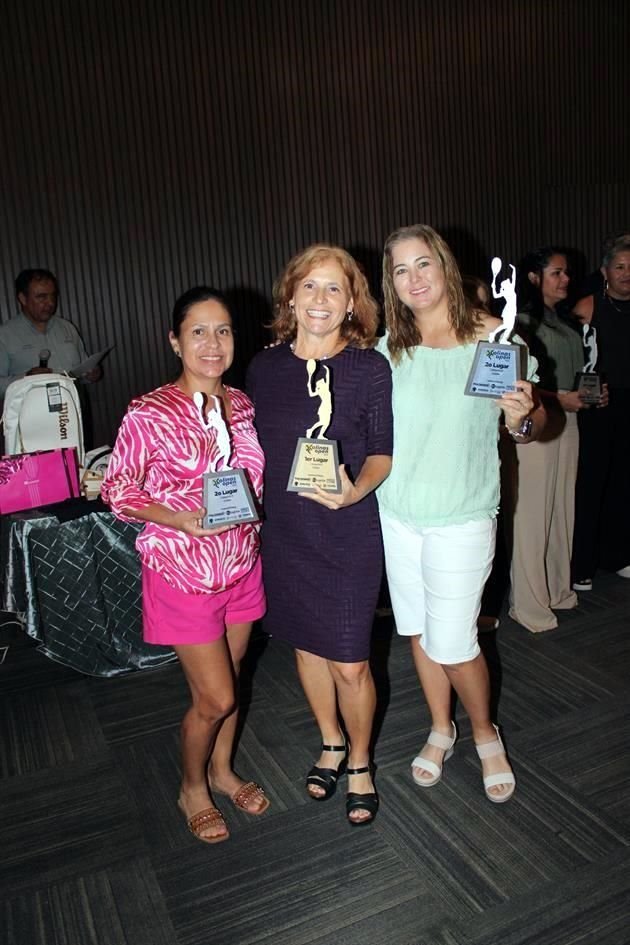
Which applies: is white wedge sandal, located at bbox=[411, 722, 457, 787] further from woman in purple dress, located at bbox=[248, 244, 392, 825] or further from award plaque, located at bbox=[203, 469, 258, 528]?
award plaque, located at bbox=[203, 469, 258, 528]

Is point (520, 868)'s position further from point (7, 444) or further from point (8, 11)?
point (8, 11)

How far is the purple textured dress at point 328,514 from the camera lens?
2004mm

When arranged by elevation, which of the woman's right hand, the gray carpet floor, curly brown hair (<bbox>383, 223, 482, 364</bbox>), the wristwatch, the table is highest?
curly brown hair (<bbox>383, 223, 482, 364</bbox>)

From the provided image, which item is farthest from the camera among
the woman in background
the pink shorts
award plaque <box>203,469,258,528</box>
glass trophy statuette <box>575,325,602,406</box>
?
the woman in background

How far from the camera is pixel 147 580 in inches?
78.9

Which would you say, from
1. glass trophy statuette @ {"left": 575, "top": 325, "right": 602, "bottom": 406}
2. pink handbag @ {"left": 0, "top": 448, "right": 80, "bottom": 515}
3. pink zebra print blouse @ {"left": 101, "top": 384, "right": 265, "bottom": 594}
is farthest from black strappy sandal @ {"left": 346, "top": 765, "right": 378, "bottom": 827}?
glass trophy statuette @ {"left": 575, "top": 325, "right": 602, "bottom": 406}

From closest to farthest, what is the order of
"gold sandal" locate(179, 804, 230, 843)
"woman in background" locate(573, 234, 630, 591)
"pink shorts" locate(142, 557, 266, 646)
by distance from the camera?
"pink shorts" locate(142, 557, 266, 646)
"gold sandal" locate(179, 804, 230, 843)
"woman in background" locate(573, 234, 630, 591)

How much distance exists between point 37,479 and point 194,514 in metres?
1.54

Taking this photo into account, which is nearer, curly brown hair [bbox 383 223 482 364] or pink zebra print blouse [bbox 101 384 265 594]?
pink zebra print blouse [bbox 101 384 265 594]

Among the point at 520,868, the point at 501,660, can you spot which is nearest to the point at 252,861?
the point at 520,868

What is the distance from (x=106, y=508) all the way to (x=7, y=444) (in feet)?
1.62

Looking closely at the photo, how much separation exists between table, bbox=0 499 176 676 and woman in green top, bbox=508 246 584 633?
1.67 m

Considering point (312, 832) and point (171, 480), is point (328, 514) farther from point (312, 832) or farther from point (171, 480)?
point (312, 832)

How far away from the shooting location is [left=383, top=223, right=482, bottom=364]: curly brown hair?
203 centimetres
